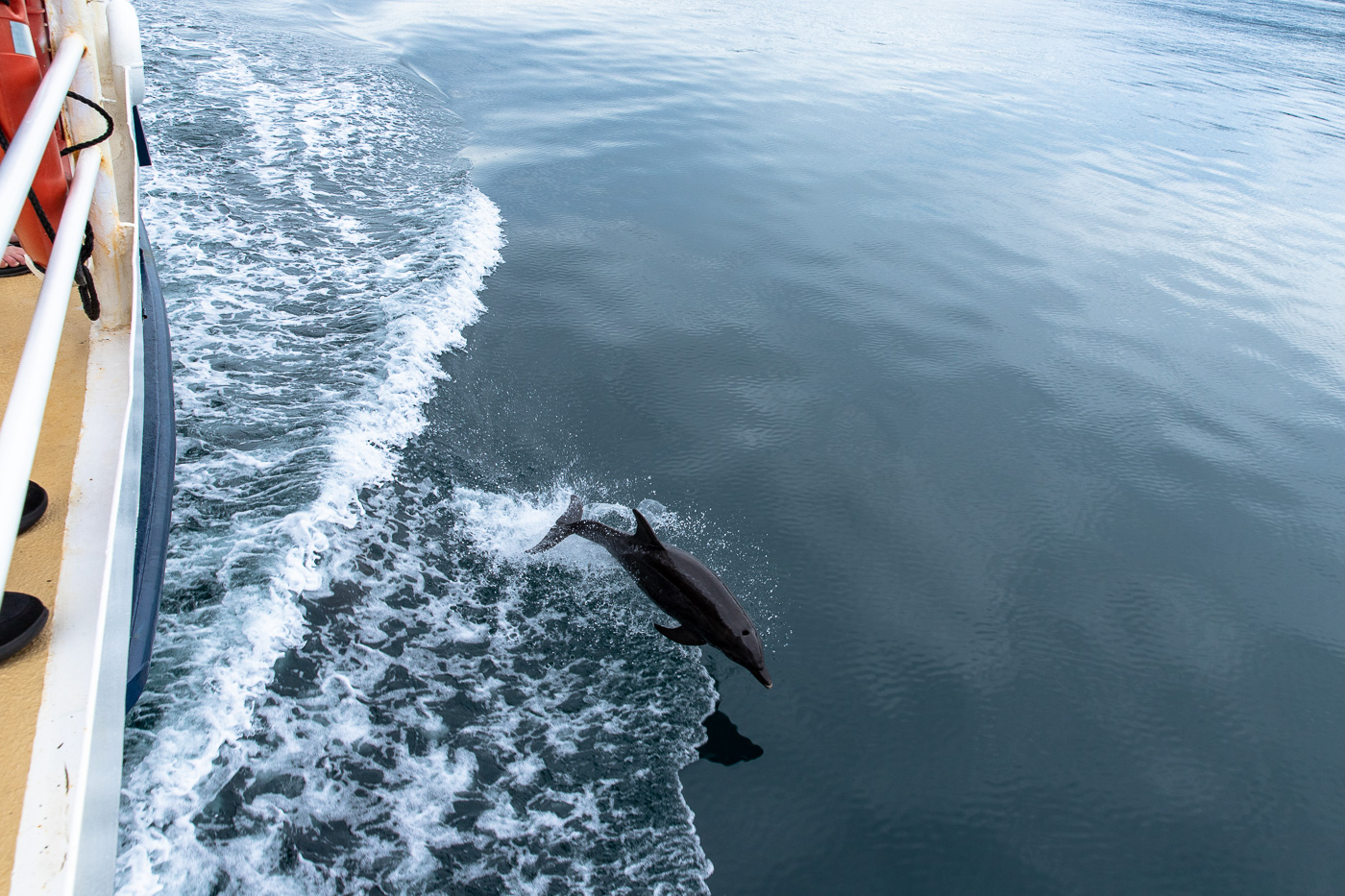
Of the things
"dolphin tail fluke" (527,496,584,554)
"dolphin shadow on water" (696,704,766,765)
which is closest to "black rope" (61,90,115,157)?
"dolphin tail fluke" (527,496,584,554)

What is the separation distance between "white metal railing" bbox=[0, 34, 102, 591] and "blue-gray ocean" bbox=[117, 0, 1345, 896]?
116 inches

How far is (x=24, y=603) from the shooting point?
3127mm

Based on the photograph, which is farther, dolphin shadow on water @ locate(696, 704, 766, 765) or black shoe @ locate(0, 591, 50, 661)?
dolphin shadow on water @ locate(696, 704, 766, 765)

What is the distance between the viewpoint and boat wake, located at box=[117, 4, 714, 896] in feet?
14.9

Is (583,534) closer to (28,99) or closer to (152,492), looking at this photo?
(152,492)

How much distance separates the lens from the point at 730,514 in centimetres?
727

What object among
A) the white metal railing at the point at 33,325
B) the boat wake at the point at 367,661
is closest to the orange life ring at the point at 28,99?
the white metal railing at the point at 33,325

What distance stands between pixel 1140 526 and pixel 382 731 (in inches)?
260

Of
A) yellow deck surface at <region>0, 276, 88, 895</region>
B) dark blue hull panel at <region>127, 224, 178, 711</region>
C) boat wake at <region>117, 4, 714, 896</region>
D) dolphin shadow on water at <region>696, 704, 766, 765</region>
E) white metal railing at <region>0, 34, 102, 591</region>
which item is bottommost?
dolphin shadow on water at <region>696, 704, 766, 765</region>

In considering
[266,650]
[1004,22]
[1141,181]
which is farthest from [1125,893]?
[1004,22]

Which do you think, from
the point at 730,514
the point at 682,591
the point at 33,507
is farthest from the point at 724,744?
the point at 33,507

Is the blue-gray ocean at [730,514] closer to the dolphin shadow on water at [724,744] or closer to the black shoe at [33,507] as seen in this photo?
the dolphin shadow on water at [724,744]

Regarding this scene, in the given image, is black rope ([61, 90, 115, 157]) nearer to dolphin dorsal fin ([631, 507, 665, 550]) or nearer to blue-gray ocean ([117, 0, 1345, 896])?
blue-gray ocean ([117, 0, 1345, 896])

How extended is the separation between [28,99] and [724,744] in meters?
5.28
